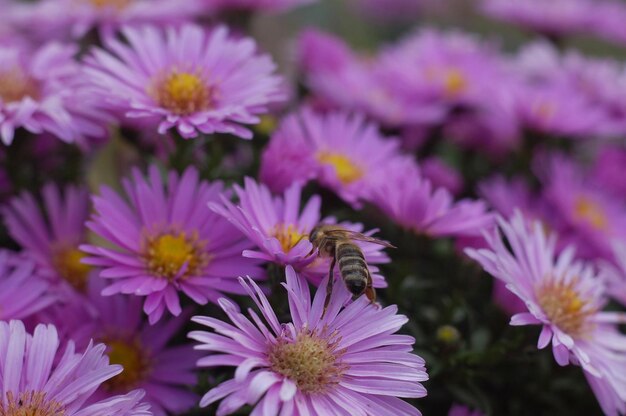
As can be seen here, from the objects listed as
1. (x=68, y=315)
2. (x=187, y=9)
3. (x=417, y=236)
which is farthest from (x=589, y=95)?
(x=68, y=315)

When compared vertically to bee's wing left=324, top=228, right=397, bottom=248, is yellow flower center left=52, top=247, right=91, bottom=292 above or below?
below

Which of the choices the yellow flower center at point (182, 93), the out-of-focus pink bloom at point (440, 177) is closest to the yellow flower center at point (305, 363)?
the yellow flower center at point (182, 93)

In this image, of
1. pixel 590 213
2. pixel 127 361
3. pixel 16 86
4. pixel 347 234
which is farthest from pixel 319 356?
pixel 590 213

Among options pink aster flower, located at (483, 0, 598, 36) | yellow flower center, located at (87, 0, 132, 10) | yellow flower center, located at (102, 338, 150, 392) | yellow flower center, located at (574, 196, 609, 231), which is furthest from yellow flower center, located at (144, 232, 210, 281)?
pink aster flower, located at (483, 0, 598, 36)

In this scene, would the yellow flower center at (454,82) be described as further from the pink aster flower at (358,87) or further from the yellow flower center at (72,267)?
the yellow flower center at (72,267)

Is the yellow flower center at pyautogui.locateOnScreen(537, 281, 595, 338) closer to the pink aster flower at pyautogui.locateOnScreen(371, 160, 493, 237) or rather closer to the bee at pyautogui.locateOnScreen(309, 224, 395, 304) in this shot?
the pink aster flower at pyautogui.locateOnScreen(371, 160, 493, 237)

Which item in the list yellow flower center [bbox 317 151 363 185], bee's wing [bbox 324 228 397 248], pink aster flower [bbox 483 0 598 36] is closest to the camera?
bee's wing [bbox 324 228 397 248]

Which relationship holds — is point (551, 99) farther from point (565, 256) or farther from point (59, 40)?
point (59, 40)
